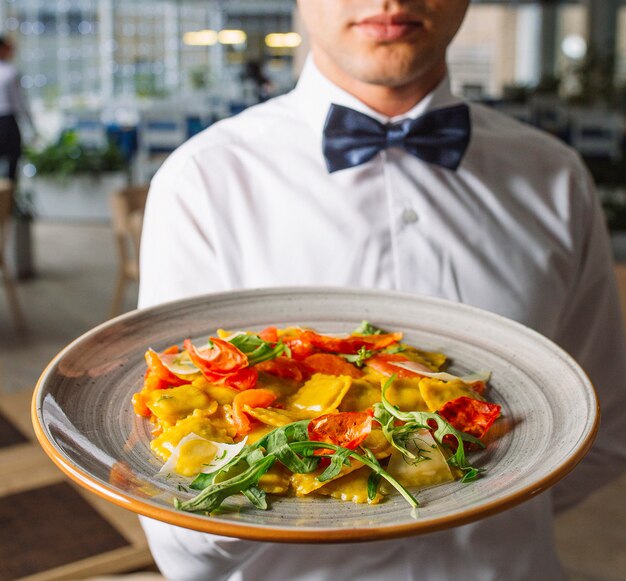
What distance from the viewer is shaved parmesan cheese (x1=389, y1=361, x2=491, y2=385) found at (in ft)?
3.02

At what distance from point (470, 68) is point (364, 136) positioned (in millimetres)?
12999

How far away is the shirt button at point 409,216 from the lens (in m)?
1.38

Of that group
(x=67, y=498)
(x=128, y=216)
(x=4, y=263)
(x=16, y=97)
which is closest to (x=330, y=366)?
(x=67, y=498)

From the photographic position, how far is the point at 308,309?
1103 millimetres

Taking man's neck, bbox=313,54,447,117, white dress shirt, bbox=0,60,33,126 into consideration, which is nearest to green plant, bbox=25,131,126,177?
white dress shirt, bbox=0,60,33,126

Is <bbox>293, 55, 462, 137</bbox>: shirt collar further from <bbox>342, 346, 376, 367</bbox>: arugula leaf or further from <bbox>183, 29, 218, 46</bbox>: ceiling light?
<bbox>183, 29, 218, 46</bbox>: ceiling light

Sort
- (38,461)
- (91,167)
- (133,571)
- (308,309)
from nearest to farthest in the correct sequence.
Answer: (308,309), (133,571), (38,461), (91,167)

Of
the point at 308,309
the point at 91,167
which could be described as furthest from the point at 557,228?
the point at 91,167

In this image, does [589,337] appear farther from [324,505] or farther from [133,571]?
[133,571]

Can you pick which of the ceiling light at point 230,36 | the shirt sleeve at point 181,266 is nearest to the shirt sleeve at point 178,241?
the shirt sleeve at point 181,266

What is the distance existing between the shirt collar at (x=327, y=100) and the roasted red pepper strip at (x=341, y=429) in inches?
26.7

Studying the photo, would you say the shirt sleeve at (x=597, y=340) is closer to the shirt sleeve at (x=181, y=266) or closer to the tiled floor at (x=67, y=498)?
the shirt sleeve at (x=181, y=266)

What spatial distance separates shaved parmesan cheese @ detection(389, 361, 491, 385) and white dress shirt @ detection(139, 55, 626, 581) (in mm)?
371

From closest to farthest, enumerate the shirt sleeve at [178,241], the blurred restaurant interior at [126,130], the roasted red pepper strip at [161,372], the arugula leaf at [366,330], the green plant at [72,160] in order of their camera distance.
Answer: the roasted red pepper strip at [161,372] < the arugula leaf at [366,330] < the shirt sleeve at [178,241] < the blurred restaurant interior at [126,130] < the green plant at [72,160]
